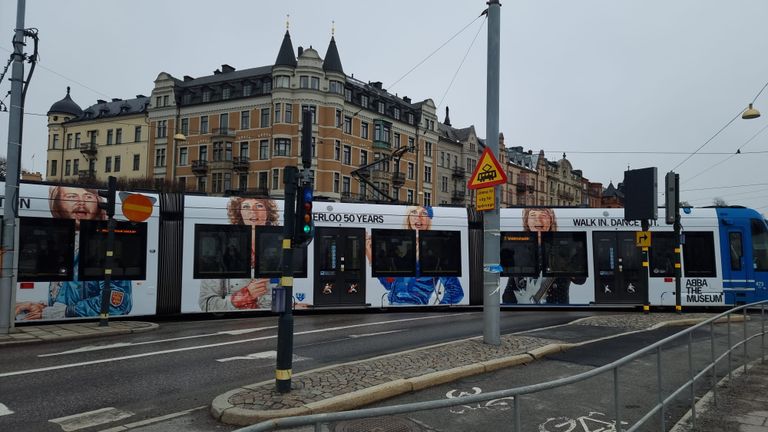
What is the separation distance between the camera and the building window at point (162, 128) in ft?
210

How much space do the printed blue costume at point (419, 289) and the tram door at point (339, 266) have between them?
2.80ft

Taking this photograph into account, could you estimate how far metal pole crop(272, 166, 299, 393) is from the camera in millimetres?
6758

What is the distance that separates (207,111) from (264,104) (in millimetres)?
7736

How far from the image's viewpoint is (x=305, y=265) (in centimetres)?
1608

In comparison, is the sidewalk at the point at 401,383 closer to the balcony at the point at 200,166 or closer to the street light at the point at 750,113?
the street light at the point at 750,113

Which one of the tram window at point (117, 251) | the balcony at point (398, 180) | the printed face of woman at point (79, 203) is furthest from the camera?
the balcony at point (398, 180)

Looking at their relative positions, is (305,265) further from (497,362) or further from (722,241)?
(722,241)

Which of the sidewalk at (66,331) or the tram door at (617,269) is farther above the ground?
the tram door at (617,269)

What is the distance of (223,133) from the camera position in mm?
60250

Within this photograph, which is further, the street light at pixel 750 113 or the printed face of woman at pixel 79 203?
the street light at pixel 750 113

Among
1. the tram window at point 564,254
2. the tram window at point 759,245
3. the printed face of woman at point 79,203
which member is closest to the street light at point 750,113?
the tram window at point 759,245

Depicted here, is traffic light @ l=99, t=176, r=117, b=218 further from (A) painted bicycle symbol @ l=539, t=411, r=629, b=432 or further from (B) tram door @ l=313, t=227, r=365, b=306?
(A) painted bicycle symbol @ l=539, t=411, r=629, b=432

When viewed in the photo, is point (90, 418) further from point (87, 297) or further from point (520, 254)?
point (520, 254)

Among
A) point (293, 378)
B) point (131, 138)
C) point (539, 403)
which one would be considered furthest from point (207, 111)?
point (539, 403)
